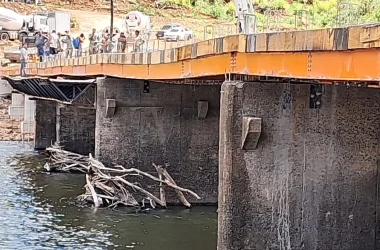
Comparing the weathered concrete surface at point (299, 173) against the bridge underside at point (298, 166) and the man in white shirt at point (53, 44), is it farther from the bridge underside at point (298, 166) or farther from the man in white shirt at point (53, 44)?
the man in white shirt at point (53, 44)

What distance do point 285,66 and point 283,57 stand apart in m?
0.17

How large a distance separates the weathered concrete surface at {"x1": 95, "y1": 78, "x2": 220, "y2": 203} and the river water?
3.65 feet

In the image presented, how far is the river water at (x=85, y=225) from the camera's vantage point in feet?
64.8

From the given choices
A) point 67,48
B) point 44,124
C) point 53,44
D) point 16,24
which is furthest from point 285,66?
point 16,24

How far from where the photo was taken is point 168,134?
24.4m

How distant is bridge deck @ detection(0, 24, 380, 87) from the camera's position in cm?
1105

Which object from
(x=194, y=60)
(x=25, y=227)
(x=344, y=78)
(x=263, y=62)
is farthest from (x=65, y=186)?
(x=344, y=78)

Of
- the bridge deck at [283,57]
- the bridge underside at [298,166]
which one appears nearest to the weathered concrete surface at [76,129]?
the bridge deck at [283,57]

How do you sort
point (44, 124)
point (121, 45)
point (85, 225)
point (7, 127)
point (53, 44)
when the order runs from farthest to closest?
1. point (7, 127)
2. point (53, 44)
3. point (44, 124)
4. point (121, 45)
5. point (85, 225)

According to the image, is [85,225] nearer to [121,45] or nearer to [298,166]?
[121,45]

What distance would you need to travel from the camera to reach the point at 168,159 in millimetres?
24344

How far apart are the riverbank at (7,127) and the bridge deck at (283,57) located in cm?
2427

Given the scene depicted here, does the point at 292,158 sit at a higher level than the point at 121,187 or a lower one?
higher

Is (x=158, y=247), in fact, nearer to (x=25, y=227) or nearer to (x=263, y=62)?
(x=25, y=227)
